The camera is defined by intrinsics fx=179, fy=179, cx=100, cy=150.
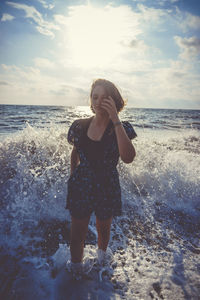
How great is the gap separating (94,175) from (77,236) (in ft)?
2.39

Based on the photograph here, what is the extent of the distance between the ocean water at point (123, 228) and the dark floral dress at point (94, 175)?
1.04m

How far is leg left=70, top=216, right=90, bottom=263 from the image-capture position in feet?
6.27

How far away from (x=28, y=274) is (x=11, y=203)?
5.13 ft

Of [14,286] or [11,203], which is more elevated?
[11,203]

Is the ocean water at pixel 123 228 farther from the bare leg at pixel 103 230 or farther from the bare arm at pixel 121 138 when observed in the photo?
the bare arm at pixel 121 138

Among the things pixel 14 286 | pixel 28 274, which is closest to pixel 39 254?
pixel 28 274

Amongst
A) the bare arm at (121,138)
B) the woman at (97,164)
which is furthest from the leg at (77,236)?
the bare arm at (121,138)

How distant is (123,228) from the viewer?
10.6 ft

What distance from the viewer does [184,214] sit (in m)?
3.78

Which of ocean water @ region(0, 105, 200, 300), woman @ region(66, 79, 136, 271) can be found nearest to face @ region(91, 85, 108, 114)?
woman @ region(66, 79, 136, 271)

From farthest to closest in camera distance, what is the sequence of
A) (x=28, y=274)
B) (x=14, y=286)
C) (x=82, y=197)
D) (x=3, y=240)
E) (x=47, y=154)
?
(x=47, y=154), (x=3, y=240), (x=28, y=274), (x=14, y=286), (x=82, y=197)

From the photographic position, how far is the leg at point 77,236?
1912 mm

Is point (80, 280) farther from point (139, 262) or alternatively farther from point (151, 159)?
point (151, 159)

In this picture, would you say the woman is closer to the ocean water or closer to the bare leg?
the bare leg
